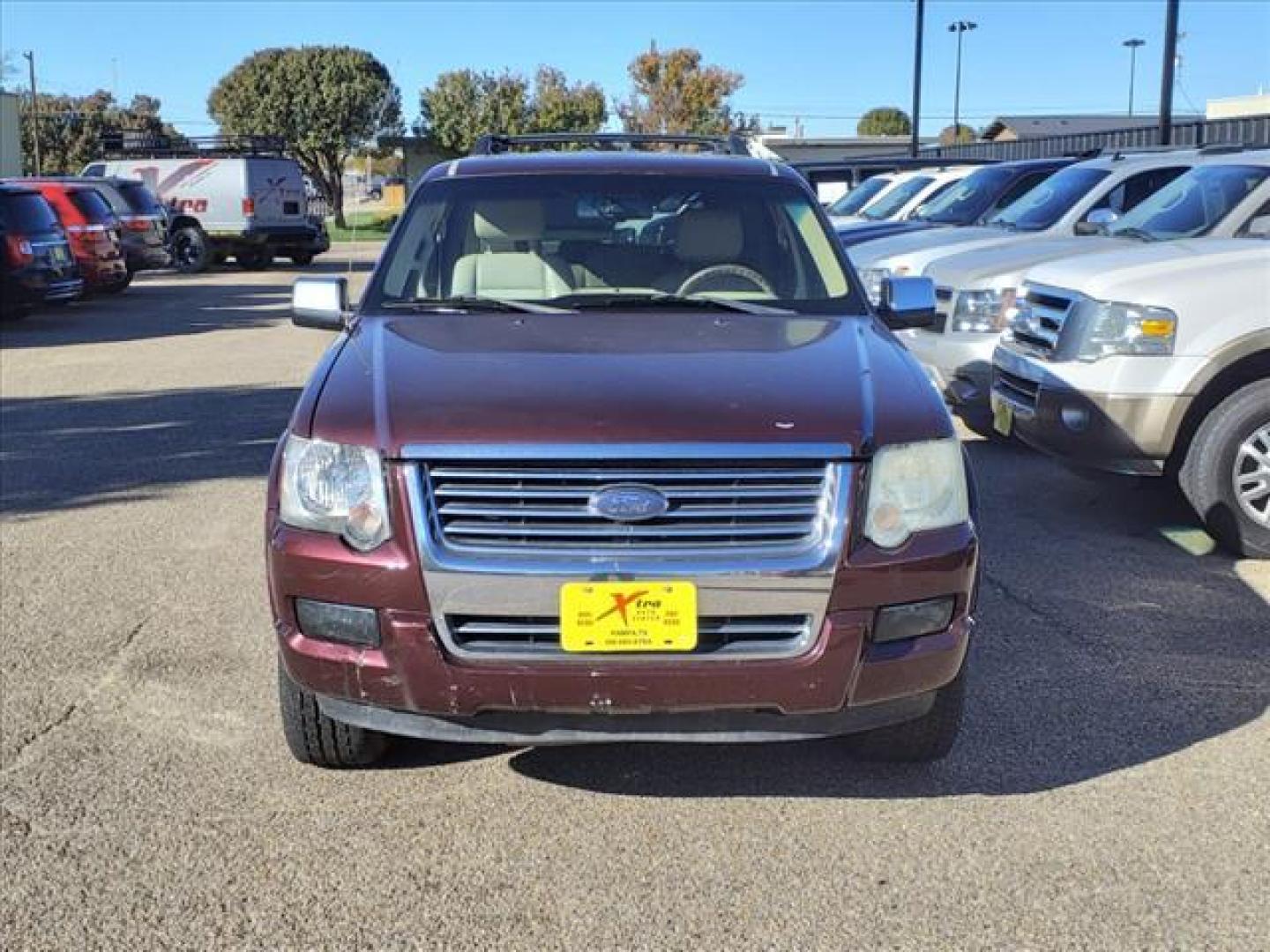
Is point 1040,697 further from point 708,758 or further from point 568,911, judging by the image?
point 568,911

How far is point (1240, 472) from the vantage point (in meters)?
6.16

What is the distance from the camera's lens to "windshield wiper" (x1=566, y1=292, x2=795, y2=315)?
4.57 meters

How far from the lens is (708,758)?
13.3 feet

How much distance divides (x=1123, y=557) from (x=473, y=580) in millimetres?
4058

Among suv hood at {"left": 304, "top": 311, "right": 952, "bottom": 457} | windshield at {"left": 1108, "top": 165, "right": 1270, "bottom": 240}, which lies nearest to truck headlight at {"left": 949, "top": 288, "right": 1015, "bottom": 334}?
windshield at {"left": 1108, "top": 165, "right": 1270, "bottom": 240}

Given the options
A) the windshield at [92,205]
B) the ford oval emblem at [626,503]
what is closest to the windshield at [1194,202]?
the ford oval emblem at [626,503]

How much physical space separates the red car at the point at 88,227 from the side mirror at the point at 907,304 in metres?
16.0

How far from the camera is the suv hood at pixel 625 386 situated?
333cm

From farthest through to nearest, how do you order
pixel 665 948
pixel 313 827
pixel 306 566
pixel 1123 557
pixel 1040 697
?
1. pixel 1123 557
2. pixel 1040 697
3. pixel 313 827
4. pixel 306 566
5. pixel 665 948

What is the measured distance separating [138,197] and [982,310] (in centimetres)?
1807

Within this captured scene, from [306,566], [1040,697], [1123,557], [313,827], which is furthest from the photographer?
[1123,557]

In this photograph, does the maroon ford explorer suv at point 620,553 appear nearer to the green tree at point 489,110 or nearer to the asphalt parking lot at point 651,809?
the asphalt parking lot at point 651,809

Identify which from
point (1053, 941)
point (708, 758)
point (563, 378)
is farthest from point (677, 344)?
Result: point (1053, 941)

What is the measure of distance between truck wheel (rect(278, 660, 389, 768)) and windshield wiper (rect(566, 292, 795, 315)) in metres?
1.61
